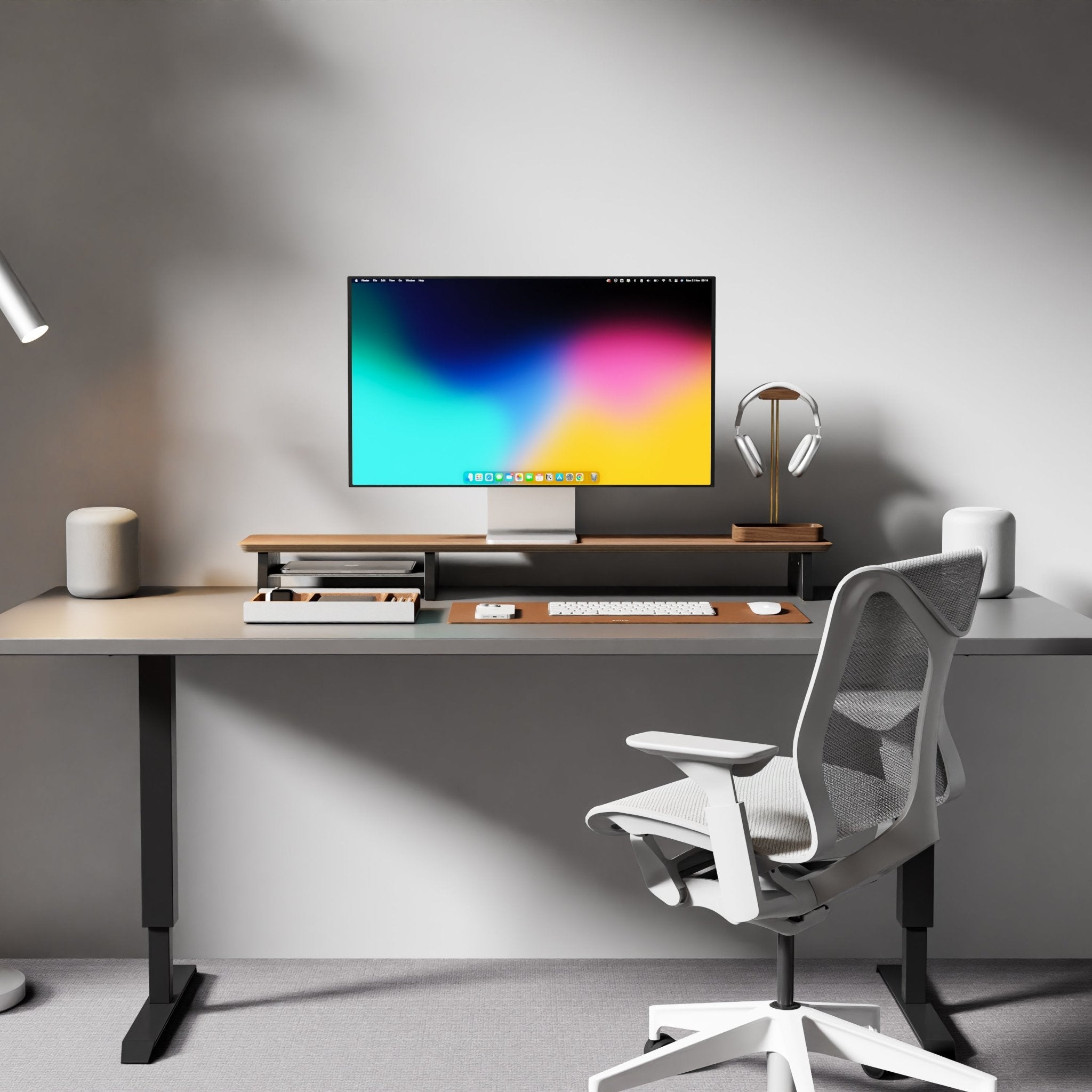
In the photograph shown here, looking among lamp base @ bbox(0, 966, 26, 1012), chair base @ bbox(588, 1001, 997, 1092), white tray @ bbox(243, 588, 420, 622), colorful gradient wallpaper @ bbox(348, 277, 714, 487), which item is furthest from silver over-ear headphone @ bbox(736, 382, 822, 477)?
lamp base @ bbox(0, 966, 26, 1012)

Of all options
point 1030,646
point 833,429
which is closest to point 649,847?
point 1030,646

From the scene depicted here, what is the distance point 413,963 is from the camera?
268cm

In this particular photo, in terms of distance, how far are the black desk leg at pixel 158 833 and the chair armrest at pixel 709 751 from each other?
109 centimetres

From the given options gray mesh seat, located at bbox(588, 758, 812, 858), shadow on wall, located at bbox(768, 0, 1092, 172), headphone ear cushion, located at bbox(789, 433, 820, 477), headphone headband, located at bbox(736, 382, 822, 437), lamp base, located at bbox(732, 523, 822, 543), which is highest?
shadow on wall, located at bbox(768, 0, 1092, 172)

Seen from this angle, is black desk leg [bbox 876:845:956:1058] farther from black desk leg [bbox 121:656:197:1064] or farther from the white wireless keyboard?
black desk leg [bbox 121:656:197:1064]

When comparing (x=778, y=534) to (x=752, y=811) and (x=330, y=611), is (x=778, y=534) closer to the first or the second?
(x=752, y=811)

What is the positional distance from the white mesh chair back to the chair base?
44 cm

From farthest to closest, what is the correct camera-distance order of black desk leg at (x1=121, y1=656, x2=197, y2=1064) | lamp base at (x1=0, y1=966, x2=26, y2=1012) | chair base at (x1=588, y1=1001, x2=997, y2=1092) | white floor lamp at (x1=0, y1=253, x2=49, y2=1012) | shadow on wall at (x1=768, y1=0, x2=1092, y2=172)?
shadow on wall at (x1=768, y1=0, x2=1092, y2=172) < lamp base at (x1=0, y1=966, x2=26, y2=1012) < black desk leg at (x1=121, y1=656, x2=197, y2=1064) < white floor lamp at (x1=0, y1=253, x2=49, y2=1012) < chair base at (x1=588, y1=1001, x2=997, y2=1092)

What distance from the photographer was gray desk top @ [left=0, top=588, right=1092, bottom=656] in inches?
78.7

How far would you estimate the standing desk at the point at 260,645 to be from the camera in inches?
79.1

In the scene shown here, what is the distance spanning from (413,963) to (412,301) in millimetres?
1551

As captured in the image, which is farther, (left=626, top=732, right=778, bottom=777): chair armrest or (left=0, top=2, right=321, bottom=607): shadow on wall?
(left=0, top=2, right=321, bottom=607): shadow on wall

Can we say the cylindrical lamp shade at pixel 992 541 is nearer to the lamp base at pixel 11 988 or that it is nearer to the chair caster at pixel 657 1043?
the chair caster at pixel 657 1043

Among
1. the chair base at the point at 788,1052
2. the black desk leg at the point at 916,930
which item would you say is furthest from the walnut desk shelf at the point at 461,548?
the chair base at the point at 788,1052
